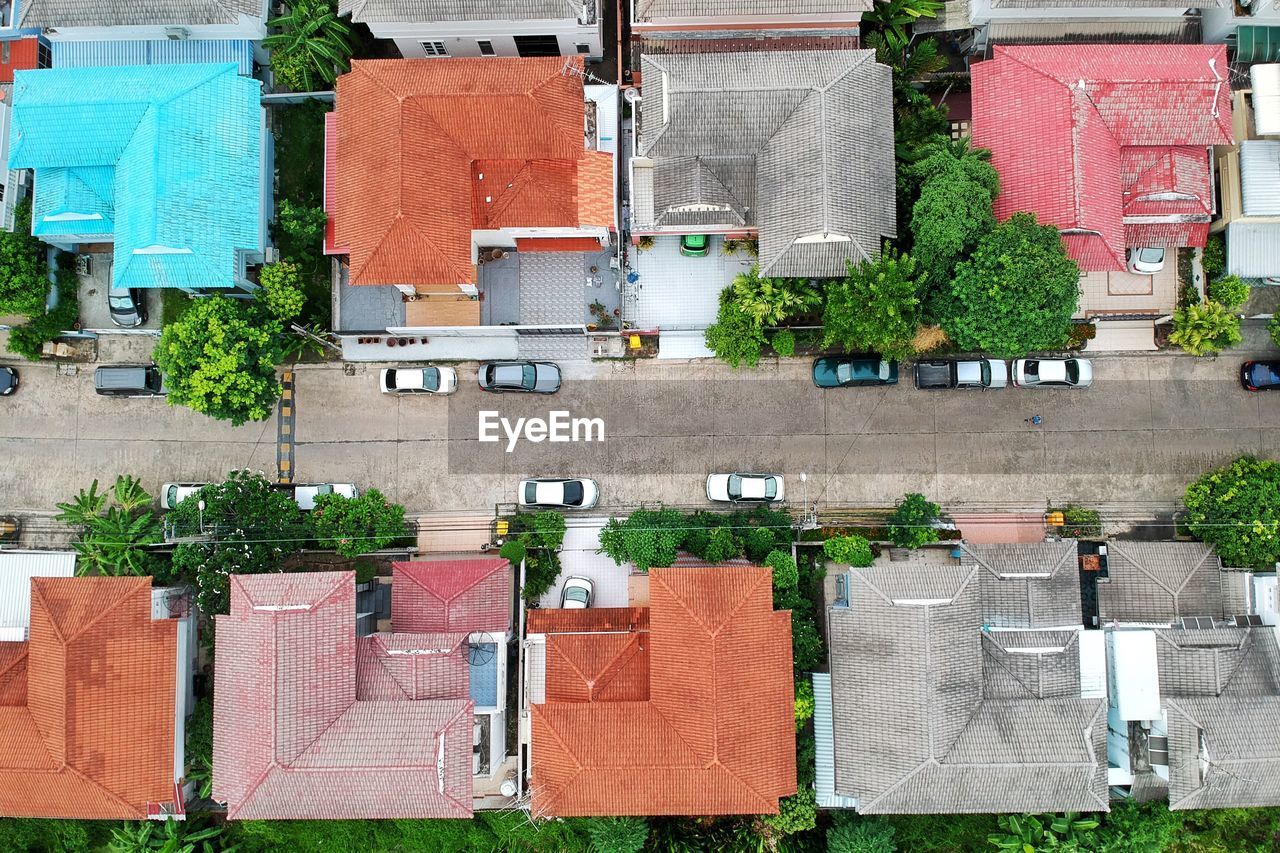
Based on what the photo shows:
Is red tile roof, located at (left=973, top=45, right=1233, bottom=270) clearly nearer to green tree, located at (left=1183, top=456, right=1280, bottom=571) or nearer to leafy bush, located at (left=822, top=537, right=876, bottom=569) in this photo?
green tree, located at (left=1183, top=456, right=1280, bottom=571)

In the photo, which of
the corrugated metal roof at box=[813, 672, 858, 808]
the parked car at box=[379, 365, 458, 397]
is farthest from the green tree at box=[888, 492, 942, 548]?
the parked car at box=[379, 365, 458, 397]

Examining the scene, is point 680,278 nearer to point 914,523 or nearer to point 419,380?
point 419,380

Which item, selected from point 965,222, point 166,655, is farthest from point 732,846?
point 965,222

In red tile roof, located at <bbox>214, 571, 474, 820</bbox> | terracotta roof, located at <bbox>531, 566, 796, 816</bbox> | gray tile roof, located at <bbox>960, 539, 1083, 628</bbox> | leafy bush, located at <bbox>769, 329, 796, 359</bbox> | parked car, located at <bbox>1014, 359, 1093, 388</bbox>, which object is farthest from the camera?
parked car, located at <bbox>1014, 359, 1093, 388</bbox>

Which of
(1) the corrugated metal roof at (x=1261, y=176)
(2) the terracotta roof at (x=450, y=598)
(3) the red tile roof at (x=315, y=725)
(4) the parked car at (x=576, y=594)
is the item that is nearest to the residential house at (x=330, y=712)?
(3) the red tile roof at (x=315, y=725)

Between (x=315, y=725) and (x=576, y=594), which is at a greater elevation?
(x=576, y=594)

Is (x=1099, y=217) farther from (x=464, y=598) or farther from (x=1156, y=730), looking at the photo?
(x=464, y=598)

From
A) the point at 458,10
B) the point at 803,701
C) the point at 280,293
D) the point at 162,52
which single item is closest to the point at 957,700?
the point at 803,701
